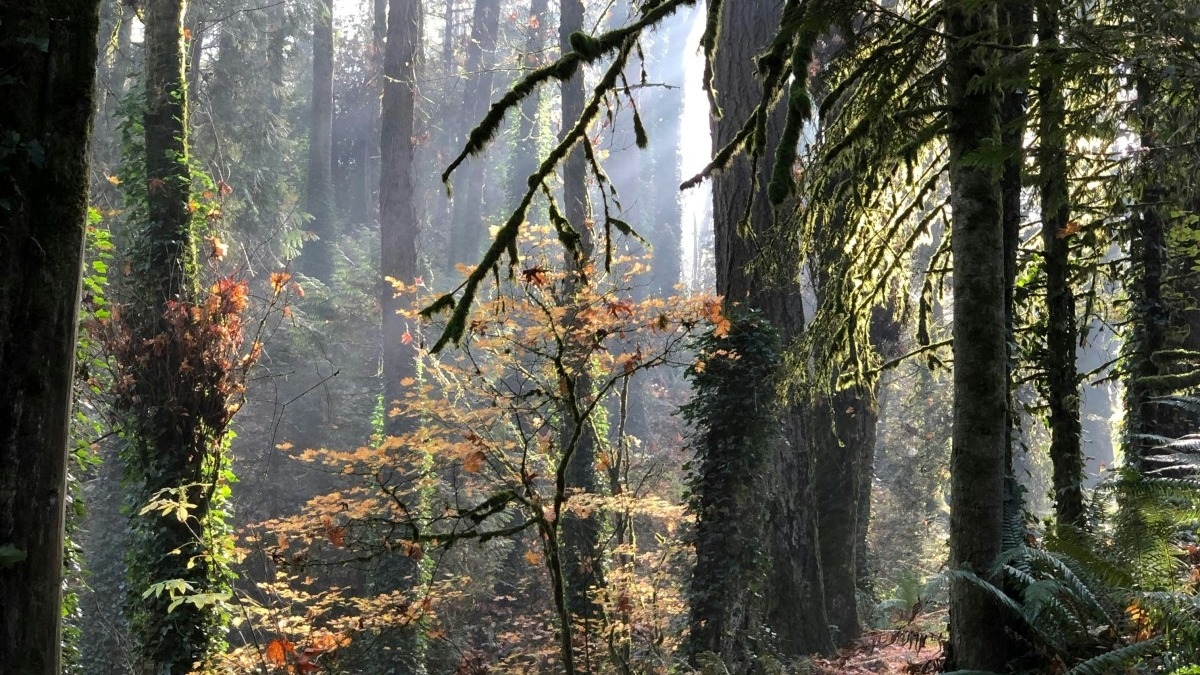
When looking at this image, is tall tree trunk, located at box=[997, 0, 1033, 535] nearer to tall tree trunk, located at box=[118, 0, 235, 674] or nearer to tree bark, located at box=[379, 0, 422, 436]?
→ tall tree trunk, located at box=[118, 0, 235, 674]

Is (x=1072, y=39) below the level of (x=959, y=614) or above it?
above

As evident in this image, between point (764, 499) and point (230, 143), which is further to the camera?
point (230, 143)

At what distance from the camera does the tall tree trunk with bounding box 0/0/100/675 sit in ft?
8.50

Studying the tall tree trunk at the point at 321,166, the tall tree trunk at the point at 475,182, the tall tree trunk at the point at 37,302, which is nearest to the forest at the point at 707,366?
the tall tree trunk at the point at 37,302

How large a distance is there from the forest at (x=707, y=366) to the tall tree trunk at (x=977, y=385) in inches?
0.5

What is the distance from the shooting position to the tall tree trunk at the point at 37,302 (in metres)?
2.59

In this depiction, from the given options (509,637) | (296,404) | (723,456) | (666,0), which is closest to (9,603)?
(666,0)

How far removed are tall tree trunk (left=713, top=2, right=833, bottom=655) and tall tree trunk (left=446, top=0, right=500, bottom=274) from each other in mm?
21185

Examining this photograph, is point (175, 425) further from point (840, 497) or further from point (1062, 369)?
point (840, 497)

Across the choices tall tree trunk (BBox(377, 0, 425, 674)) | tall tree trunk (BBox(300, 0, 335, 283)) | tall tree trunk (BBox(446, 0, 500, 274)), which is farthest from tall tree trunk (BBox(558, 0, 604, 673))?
tall tree trunk (BBox(446, 0, 500, 274))

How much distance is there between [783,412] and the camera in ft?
28.8

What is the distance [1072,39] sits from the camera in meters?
3.26

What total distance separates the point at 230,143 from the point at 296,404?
21.9 feet

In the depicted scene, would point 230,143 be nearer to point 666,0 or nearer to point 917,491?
point 917,491
